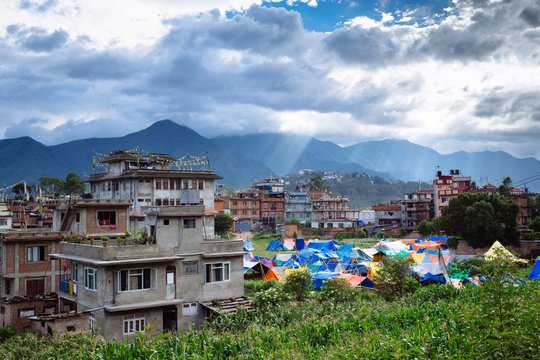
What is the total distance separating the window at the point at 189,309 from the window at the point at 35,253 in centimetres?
961

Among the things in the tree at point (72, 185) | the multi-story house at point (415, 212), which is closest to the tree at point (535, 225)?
the multi-story house at point (415, 212)

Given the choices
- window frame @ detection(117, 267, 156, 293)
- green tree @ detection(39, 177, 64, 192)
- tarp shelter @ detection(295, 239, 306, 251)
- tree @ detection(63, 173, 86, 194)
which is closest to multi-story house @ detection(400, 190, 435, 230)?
tarp shelter @ detection(295, 239, 306, 251)

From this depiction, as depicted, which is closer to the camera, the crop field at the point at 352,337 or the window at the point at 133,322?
the crop field at the point at 352,337

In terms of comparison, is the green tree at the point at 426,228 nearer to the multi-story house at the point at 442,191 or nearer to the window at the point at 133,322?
the multi-story house at the point at 442,191

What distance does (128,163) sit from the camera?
51750 mm

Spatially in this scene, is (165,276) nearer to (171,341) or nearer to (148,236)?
(148,236)

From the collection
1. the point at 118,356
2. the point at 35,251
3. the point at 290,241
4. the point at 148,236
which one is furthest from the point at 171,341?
the point at 290,241

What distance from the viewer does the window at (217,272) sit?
24859 mm

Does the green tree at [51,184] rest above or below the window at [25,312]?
above

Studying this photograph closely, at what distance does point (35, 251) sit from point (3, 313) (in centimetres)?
403

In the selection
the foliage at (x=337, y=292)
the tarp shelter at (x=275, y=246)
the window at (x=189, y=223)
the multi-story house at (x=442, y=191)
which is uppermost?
the multi-story house at (x=442, y=191)

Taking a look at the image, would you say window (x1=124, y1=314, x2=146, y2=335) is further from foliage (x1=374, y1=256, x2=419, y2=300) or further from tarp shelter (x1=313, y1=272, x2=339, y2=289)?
tarp shelter (x1=313, y1=272, x2=339, y2=289)

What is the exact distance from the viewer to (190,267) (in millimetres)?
24188

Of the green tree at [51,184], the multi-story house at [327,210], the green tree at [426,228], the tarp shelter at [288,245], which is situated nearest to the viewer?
the tarp shelter at [288,245]
